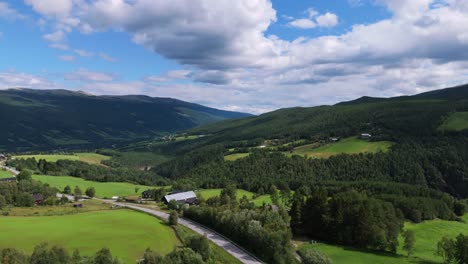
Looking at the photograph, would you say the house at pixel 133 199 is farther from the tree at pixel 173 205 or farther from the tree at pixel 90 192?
the tree at pixel 173 205

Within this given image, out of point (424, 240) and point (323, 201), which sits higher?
point (323, 201)

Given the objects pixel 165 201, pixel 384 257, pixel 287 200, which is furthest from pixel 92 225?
pixel 287 200

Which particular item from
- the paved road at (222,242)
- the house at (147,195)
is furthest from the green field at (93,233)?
the house at (147,195)

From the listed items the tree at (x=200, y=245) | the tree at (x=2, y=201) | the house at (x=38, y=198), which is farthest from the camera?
the house at (x=38, y=198)

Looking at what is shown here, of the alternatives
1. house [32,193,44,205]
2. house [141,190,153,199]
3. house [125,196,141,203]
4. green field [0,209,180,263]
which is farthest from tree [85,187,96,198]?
green field [0,209,180,263]

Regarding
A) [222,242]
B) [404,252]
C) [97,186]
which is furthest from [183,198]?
[404,252]

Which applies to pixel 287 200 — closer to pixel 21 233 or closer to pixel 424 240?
pixel 424 240

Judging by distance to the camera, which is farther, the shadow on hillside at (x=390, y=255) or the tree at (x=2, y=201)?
the tree at (x=2, y=201)
